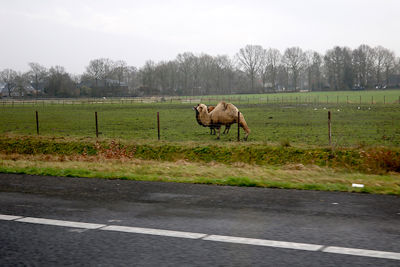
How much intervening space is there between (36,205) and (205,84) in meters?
139

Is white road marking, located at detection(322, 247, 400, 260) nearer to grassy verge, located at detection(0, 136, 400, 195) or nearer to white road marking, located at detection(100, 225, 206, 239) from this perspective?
white road marking, located at detection(100, 225, 206, 239)

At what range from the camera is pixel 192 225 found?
18.3 ft

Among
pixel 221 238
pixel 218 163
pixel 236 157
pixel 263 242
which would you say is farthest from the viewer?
pixel 236 157

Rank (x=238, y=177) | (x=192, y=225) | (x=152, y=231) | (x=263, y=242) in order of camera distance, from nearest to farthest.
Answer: (x=263, y=242)
(x=152, y=231)
(x=192, y=225)
(x=238, y=177)

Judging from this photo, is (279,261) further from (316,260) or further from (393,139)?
(393,139)

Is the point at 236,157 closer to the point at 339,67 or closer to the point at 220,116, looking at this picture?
the point at 220,116

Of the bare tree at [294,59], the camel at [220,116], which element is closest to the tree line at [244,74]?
the bare tree at [294,59]

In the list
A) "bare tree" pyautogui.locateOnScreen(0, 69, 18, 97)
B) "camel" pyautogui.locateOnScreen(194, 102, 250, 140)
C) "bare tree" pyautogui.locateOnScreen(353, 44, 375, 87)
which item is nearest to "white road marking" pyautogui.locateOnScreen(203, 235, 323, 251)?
"camel" pyautogui.locateOnScreen(194, 102, 250, 140)

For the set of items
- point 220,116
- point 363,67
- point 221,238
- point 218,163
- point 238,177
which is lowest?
point 218,163

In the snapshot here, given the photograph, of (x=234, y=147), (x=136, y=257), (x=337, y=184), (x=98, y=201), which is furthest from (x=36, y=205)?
(x=234, y=147)

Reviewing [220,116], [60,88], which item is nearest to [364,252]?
[220,116]

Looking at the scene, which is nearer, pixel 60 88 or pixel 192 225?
pixel 192 225

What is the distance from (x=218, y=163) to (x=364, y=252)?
33.6ft

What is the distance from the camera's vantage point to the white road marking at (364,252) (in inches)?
170
